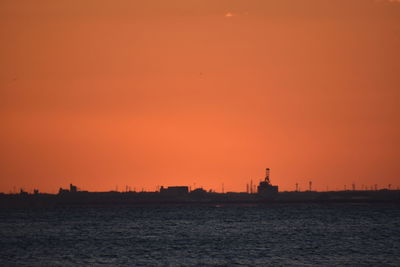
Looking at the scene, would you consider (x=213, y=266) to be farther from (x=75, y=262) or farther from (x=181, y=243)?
(x=181, y=243)

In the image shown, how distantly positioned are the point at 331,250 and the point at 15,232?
58.3 metres

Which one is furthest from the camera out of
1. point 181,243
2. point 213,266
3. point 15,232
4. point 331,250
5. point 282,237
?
point 15,232

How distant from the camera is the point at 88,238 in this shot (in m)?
112

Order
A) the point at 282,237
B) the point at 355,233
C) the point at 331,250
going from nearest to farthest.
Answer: the point at 331,250 → the point at 282,237 → the point at 355,233

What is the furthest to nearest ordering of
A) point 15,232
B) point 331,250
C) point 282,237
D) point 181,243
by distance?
point 15,232 < point 282,237 < point 181,243 < point 331,250

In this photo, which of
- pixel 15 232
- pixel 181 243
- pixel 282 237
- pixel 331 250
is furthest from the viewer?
pixel 15 232

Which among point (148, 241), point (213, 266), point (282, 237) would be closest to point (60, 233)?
point (148, 241)

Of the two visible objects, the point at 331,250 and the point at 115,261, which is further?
the point at 331,250

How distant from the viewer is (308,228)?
5256 inches

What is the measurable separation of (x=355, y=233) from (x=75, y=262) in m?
52.2

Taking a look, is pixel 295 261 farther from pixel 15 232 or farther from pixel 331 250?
pixel 15 232

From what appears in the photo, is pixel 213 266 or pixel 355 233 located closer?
pixel 213 266

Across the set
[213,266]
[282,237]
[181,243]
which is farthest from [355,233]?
[213,266]

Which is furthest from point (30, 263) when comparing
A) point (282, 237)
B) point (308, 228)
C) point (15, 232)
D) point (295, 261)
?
point (308, 228)
